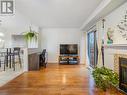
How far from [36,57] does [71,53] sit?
327 cm

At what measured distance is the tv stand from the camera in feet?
37.7

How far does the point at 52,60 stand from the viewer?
11875 mm

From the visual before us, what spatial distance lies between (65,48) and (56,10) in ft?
12.0

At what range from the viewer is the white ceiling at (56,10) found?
7.20 metres

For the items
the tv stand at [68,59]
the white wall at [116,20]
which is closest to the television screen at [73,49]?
the tv stand at [68,59]

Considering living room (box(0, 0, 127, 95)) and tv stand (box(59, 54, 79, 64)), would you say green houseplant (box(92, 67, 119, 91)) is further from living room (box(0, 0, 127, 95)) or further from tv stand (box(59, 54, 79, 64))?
tv stand (box(59, 54, 79, 64))

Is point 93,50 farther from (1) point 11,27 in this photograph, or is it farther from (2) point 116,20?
(1) point 11,27

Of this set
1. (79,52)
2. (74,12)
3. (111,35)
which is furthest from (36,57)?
(111,35)

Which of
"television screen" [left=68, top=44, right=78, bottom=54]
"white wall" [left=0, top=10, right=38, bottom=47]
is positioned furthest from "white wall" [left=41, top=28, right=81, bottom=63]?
"white wall" [left=0, top=10, right=38, bottom=47]

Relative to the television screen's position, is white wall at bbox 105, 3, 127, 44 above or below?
above

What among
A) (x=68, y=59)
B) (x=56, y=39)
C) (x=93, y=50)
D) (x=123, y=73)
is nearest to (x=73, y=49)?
(x=68, y=59)

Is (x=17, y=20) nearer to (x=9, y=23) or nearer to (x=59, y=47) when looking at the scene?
(x=9, y=23)

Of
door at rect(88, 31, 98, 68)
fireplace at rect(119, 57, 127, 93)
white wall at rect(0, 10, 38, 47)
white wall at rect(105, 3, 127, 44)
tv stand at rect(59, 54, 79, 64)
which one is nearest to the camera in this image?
fireplace at rect(119, 57, 127, 93)

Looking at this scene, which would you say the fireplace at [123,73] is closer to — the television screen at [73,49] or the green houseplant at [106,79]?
the green houseplant at [106,79]
